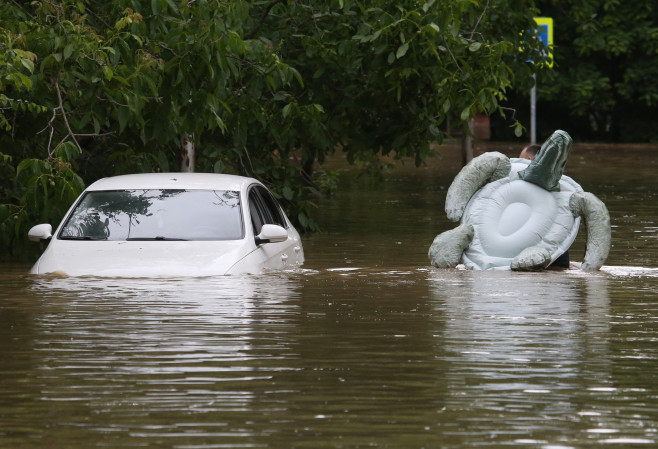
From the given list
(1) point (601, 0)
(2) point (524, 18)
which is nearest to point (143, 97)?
(2) point (524, 18)

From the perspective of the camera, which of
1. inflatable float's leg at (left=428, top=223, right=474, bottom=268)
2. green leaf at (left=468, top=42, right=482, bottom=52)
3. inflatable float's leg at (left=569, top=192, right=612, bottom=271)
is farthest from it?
green leaf at (left=468, top=42, right=482, bottom=52)

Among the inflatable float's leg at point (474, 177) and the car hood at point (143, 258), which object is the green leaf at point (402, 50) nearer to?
the inflatable float's leg at point (474, 177)

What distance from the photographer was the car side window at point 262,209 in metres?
13.1

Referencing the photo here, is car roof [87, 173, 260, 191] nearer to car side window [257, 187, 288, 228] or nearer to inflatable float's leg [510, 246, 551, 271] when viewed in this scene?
car side window [257, 187, 288, 228]

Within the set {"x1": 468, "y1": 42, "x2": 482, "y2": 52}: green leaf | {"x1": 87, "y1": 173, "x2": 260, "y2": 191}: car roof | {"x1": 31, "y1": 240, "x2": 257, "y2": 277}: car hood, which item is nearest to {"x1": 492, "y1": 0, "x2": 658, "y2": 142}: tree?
{"x1": 468, "y1": 42, "x2": 482, "y2": 52}: green leaf

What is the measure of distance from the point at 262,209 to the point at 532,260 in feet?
7.73

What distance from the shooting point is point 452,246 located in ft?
46.8

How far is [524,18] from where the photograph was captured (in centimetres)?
2392

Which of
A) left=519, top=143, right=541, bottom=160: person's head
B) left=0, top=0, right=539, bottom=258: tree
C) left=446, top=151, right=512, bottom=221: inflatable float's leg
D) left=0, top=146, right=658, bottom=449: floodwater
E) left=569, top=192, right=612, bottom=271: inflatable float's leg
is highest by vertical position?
left=0, top=0, right=539, bottom=258: tree

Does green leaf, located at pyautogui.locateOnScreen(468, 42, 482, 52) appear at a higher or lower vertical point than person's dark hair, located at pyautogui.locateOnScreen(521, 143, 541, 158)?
higher

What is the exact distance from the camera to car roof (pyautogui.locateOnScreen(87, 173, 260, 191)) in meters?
13.2

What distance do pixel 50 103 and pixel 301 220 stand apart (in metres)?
5.08

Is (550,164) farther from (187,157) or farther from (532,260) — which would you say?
(187,157)

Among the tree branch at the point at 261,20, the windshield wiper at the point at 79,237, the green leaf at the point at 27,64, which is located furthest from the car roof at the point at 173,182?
the tree branch at the point at 261,20
